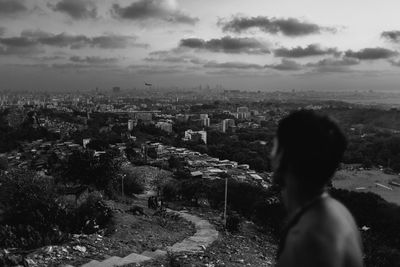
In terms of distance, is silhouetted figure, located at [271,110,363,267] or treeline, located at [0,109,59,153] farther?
treeline, located at [0,109,59,153]

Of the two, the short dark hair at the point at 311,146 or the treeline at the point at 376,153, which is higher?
the short dark hair at the point at 311,146

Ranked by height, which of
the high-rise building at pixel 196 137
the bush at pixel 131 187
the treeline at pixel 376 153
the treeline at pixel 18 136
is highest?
the bush at pixel 131 187

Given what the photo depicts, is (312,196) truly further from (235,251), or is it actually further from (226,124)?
(226,124)

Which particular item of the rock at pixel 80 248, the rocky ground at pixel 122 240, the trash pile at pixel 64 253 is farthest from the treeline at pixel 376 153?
the rock at pixel 80 248

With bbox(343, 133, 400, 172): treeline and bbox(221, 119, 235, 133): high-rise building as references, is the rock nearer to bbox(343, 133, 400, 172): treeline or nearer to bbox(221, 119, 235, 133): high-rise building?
bbox(343, 133, 400, 172): treeline

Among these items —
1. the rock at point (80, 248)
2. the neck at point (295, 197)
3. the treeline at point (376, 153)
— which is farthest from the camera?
the treeline at point (376, 153)

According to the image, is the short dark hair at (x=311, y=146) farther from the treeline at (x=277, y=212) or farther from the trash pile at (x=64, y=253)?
the treeline at (x=277, y=212)

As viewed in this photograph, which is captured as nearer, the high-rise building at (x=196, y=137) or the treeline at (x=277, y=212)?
the treeline at (x=277, y=212)

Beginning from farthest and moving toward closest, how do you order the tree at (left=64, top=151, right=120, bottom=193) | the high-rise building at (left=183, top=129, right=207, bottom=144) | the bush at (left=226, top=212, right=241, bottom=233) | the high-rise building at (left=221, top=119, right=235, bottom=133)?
the high-rise building at (left=221, top=119, right=235, bottom=133)
the high-rise building at (left=183, top=129, right=207, bottom=144)
the tree at (left=64, top=151, right=120, bottom=193)
the bush at (left=226, top=212, right=241, bottom=233)

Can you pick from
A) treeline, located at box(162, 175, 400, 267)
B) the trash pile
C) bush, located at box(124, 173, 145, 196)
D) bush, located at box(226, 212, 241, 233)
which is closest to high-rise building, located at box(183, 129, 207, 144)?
treeline, located at box(162, 175, 400, 267)
